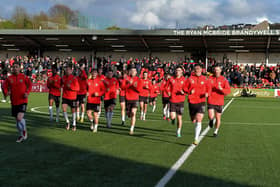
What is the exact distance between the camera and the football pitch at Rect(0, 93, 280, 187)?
21.2 feet

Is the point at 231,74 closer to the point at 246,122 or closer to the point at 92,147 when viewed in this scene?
the point at 246,122

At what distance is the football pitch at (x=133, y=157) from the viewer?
647 cm

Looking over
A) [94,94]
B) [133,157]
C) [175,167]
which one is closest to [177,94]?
[94,94]

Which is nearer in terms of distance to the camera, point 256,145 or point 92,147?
point 92,147

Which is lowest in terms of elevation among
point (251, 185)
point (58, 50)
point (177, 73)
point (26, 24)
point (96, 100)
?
point (251, 185)

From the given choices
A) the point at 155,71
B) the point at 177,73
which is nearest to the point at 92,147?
the point at 177,73

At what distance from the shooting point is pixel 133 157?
8.38 metres

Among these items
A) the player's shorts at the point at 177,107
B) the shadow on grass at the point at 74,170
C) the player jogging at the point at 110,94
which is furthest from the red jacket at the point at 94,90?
the shadow on grass at the point at 74,170

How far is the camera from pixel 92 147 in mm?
9562

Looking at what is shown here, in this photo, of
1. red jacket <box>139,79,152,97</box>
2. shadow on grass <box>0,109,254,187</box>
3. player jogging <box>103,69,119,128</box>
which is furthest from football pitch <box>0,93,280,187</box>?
red jacket <box>139,79,152,97</box>

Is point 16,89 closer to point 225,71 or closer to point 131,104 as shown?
point 131,104

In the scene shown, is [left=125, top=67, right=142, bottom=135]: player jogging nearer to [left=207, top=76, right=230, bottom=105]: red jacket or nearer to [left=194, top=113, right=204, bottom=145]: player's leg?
[left=207, top=76, right=230, bottom=105]: red jacket

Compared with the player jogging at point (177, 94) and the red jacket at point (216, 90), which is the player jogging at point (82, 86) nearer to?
the player jogging at point (177, 94)

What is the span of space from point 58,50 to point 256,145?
47.8m
